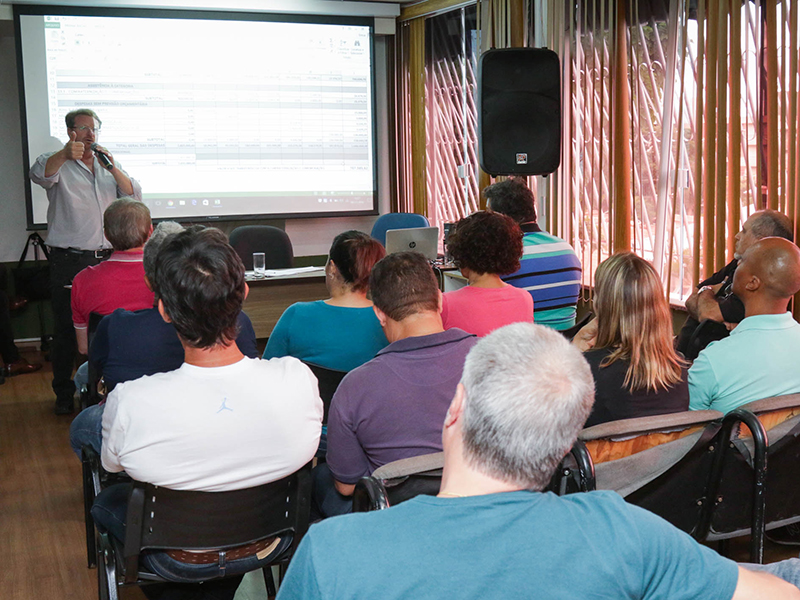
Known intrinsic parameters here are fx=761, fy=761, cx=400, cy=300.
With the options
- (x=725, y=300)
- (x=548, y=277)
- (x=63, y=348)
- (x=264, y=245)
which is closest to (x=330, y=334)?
(x=548, y=277)

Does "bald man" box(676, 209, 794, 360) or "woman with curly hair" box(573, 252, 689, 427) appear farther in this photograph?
"bald man" box(676, 209, 794, 360)

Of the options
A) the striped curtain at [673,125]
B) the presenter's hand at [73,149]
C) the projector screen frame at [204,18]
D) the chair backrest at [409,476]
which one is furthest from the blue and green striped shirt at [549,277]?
the projector screen frame at [204,18]

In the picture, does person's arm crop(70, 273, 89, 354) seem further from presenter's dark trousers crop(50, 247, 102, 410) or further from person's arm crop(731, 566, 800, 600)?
person's arm crop(731, 566, 800, 600)

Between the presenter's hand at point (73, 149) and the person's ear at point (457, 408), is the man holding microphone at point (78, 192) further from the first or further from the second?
the person's ear at point (457, 408)

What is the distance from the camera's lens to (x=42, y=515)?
3092 mm

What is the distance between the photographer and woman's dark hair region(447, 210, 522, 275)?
284 cm

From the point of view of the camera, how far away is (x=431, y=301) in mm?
2006

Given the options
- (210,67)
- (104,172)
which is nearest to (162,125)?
(210,67)

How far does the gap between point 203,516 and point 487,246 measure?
1.54m

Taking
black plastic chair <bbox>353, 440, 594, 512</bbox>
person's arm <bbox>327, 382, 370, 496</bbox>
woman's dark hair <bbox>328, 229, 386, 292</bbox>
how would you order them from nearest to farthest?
black plastic chair <bbox>353, 440, 594, 512</bbox> → person's arm <bbox>327, 382, 370, 496</bbox> → woman's dark hair <bbox>328, 229, 386, 292</bbox>

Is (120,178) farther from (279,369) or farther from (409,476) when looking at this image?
(409,476)

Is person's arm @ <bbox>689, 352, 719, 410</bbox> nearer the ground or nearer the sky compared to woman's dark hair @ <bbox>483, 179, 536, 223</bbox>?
nearer the ground

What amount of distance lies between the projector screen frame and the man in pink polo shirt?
2.65 metres

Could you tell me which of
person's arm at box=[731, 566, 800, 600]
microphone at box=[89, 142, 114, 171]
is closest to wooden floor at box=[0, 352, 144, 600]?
microphone at box=[89, 142, 114, 171]
